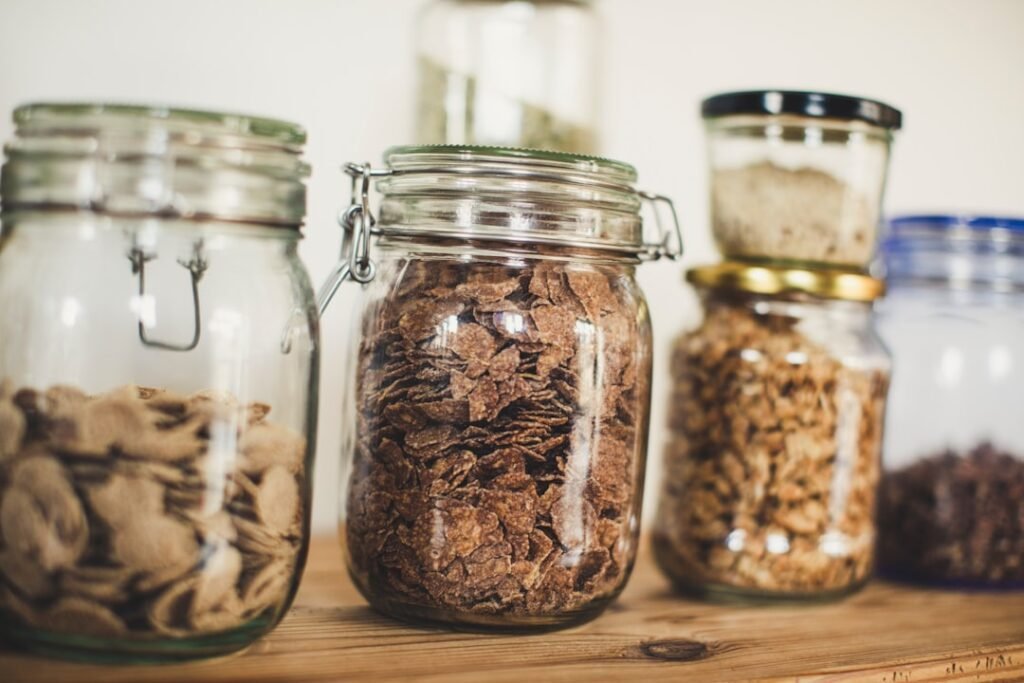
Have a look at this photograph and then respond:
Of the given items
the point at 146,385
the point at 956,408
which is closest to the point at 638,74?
the point at 956,408

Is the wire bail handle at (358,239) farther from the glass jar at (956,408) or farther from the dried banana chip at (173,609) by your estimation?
the glass jar at (956,408)

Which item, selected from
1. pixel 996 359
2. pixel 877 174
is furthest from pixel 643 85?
pixel 996 359

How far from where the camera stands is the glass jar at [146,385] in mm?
640

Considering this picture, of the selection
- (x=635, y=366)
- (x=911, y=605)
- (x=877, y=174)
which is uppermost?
(x=877, y=174)

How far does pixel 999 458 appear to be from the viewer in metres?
1.05

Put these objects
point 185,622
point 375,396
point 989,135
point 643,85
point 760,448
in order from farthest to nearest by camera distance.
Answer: point 989,135
point 643,85
point 760,448
point 375,396
point 185,622

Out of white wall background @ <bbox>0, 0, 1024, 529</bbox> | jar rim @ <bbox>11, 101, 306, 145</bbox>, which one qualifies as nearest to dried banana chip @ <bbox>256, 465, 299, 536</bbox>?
jar rim @ <bbox>11, 101, 306, 145</bbox>

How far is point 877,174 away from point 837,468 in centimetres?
27

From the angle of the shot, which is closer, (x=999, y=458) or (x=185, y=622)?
(x=185, y=622)

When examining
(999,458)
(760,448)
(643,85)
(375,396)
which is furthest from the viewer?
(643,85)

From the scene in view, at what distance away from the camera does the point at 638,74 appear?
48.0 inches

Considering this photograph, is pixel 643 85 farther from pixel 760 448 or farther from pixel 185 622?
pixel 185 622

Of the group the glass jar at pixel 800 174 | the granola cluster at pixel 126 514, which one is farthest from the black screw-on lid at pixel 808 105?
the granola cluster at pixel 126 514

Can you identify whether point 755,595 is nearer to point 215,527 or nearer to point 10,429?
point 215,527
